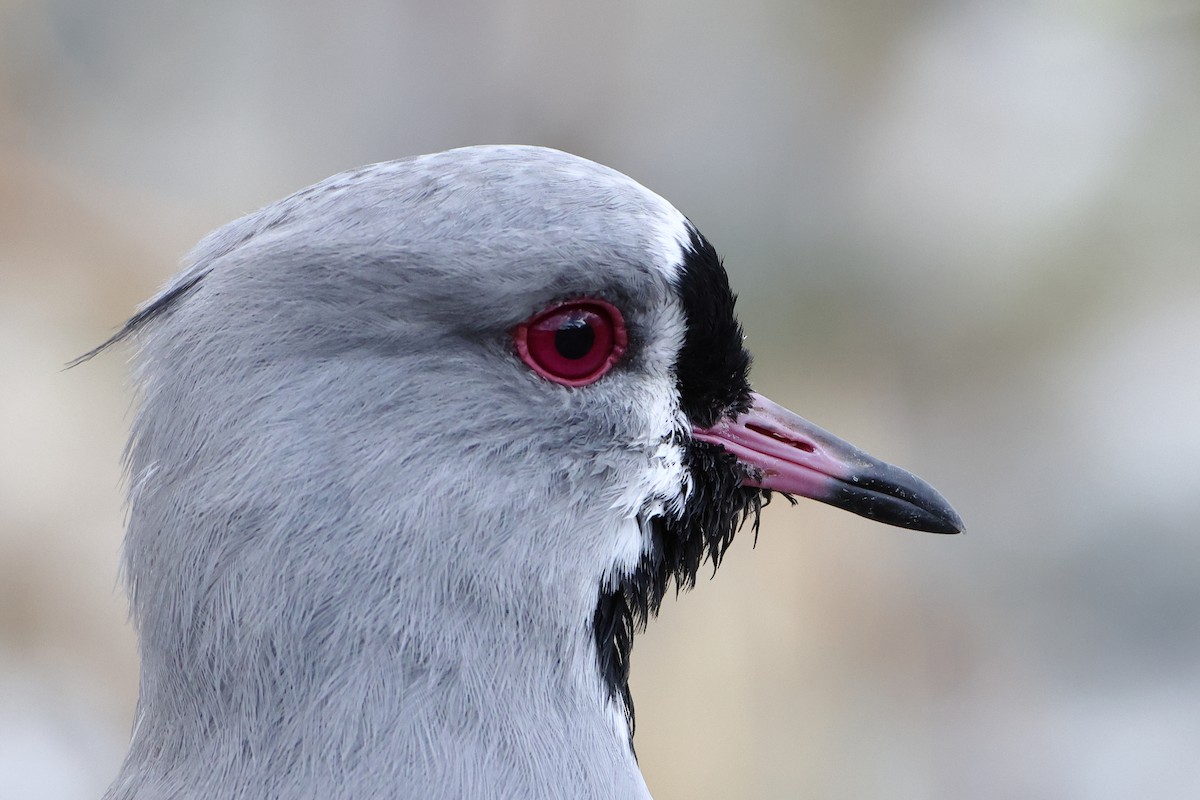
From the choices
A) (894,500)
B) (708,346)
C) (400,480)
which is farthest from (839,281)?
Result: (400,480)

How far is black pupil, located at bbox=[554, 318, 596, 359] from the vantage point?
1.71m

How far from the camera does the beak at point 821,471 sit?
1.96 metres

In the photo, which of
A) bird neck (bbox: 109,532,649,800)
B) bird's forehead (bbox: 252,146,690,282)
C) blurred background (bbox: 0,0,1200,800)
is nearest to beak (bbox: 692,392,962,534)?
bird's forehead (bbox: 252,146,690,282)

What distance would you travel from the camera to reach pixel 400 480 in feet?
5.29

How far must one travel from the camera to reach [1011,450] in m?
5.43

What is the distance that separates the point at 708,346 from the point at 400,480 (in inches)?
22.5

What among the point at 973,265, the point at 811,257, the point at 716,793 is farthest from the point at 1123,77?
the point at 716,793

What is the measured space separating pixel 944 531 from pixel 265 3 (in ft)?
14.4

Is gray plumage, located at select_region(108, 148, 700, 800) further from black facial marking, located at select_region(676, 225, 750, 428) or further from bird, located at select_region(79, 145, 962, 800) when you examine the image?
black facial marking, located at select_region(676, 225, 750, 428)

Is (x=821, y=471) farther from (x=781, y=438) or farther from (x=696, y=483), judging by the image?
(x=696, y=483)

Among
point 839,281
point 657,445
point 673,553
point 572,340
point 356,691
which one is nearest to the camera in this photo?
point 356,691

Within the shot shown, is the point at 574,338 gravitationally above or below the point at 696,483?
above

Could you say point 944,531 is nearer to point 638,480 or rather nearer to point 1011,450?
point 638,480

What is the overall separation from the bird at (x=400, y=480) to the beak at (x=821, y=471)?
0.74 feet
